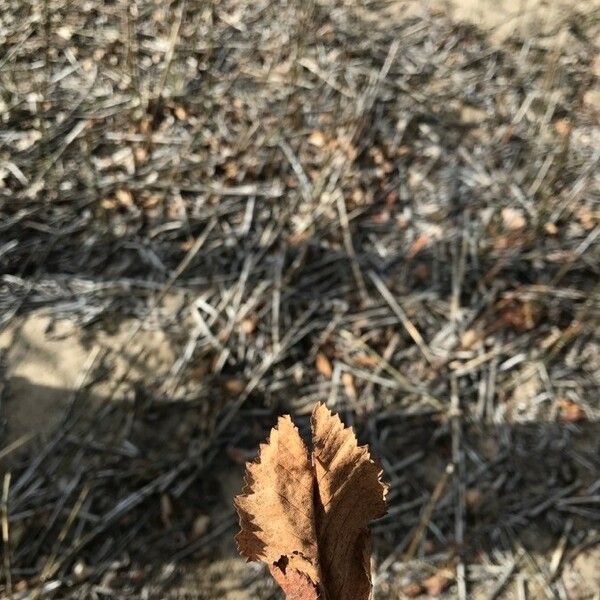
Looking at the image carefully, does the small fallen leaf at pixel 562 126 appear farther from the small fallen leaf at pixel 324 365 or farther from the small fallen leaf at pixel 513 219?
the small fallen leaf at pixel 324 365

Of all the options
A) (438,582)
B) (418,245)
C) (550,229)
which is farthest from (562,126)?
(438,582)

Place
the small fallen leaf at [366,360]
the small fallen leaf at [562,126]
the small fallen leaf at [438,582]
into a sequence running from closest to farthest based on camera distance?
the small fallen leaf at [438,582] < the small fallen leaf at [366,360] < the small fallen leaf at [562,126]

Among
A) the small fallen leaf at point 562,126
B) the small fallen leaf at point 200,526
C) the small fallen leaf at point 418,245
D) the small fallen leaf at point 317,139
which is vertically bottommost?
the small fallen leaf at point 200,526

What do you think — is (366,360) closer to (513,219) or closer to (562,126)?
(513,219)

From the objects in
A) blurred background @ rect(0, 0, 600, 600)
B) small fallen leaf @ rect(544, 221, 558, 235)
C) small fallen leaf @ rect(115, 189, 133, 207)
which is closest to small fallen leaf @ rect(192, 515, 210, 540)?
blurred background @ rect(0, 0, 600, 600)

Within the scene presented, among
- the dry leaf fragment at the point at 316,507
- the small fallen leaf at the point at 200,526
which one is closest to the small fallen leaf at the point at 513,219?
the small fallen leaf at the point at 200,526

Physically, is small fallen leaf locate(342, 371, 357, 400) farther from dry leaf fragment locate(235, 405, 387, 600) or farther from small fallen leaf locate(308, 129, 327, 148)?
dry leaf fragment locate(235, 405, 387, 600)
